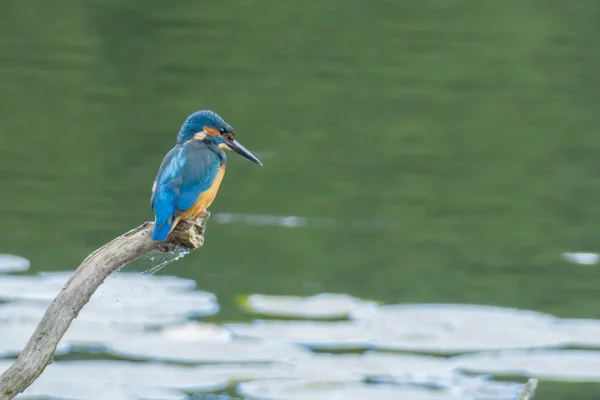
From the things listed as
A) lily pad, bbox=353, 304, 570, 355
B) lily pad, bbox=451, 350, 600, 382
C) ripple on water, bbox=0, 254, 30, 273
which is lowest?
lily pad, bbox=451, 350, 600, 382

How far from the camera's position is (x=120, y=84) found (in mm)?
12680

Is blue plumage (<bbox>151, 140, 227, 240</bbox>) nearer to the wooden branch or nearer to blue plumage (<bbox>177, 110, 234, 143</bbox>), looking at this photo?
blue plumage (<bbox>177, 110, 234, 143</bbox>)

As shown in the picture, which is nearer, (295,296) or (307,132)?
(295,296)

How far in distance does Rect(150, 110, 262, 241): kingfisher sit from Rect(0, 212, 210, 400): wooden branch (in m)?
0.23

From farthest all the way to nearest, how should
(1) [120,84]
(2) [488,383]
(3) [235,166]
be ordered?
1. (1) [120,84]
2. (3) [235,166]
3. (2) [488,383]

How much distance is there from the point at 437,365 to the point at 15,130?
17.9 feet

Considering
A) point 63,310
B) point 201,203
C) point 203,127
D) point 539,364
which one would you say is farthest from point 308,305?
point 63,310

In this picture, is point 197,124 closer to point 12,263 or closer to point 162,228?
point 162,228

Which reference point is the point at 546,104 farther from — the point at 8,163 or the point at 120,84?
the point at 8,163

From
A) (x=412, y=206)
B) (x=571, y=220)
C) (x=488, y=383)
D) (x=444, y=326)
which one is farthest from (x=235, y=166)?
(x=488, y=383)

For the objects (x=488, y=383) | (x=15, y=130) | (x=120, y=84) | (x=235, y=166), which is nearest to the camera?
(x=488, y=383)

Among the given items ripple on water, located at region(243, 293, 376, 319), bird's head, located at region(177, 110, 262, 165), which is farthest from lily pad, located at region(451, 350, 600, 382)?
bird's head, located at region(177, 110, 262, 165)

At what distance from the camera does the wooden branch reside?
2848 millimetres

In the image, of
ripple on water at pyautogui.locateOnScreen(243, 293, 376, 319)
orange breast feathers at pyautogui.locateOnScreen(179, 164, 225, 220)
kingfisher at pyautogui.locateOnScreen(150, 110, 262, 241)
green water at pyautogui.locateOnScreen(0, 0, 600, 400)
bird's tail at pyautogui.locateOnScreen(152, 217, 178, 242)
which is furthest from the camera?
green water at pyautogui.locateOnScreen(0, 0, 600, 400)
